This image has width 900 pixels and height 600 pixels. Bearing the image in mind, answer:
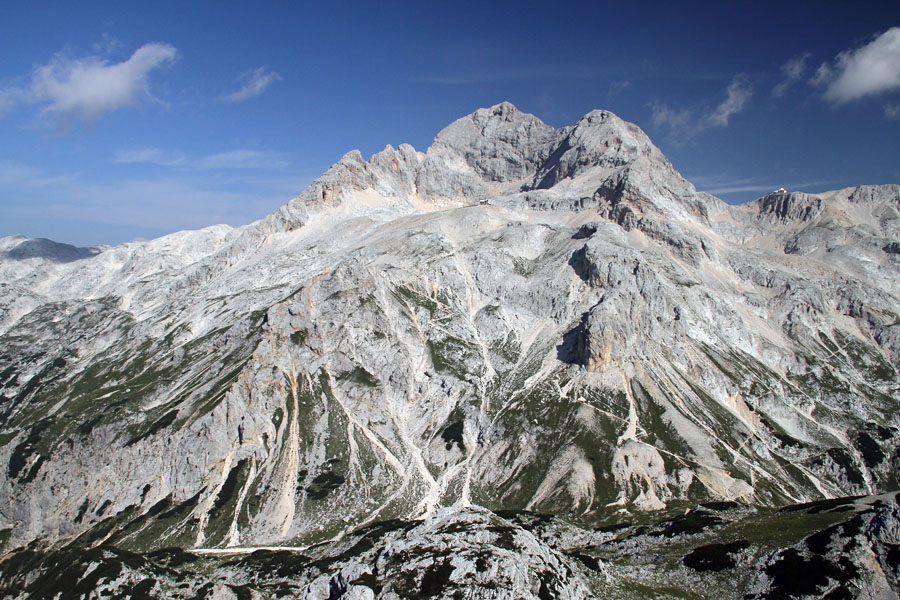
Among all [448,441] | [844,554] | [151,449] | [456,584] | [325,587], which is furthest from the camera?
[448,441]

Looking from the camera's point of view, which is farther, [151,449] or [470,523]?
[151,449]

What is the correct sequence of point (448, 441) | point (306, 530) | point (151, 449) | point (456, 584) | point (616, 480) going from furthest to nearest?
point (448, 441), point (151, 449), point (616, 480), point (306, 530), point (456, 584)

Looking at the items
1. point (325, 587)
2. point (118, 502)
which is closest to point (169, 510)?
point (118, 502)

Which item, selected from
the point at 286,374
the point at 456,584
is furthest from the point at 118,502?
the point at 456,584

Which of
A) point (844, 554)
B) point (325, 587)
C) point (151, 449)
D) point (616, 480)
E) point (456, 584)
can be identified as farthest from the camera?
point (151, 449)

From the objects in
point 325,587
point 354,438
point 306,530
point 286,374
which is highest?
point 286,374

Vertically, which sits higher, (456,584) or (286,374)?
(286,374)

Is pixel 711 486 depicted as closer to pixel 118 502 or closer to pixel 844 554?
pixel 844 554

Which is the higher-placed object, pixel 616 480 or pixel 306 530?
pixel 616 480

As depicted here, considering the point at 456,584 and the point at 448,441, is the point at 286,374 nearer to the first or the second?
the point at 448,441

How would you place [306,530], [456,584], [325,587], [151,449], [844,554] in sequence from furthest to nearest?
[151,449] → [306,530] → [325,587] → [456,584] → [844,554]
